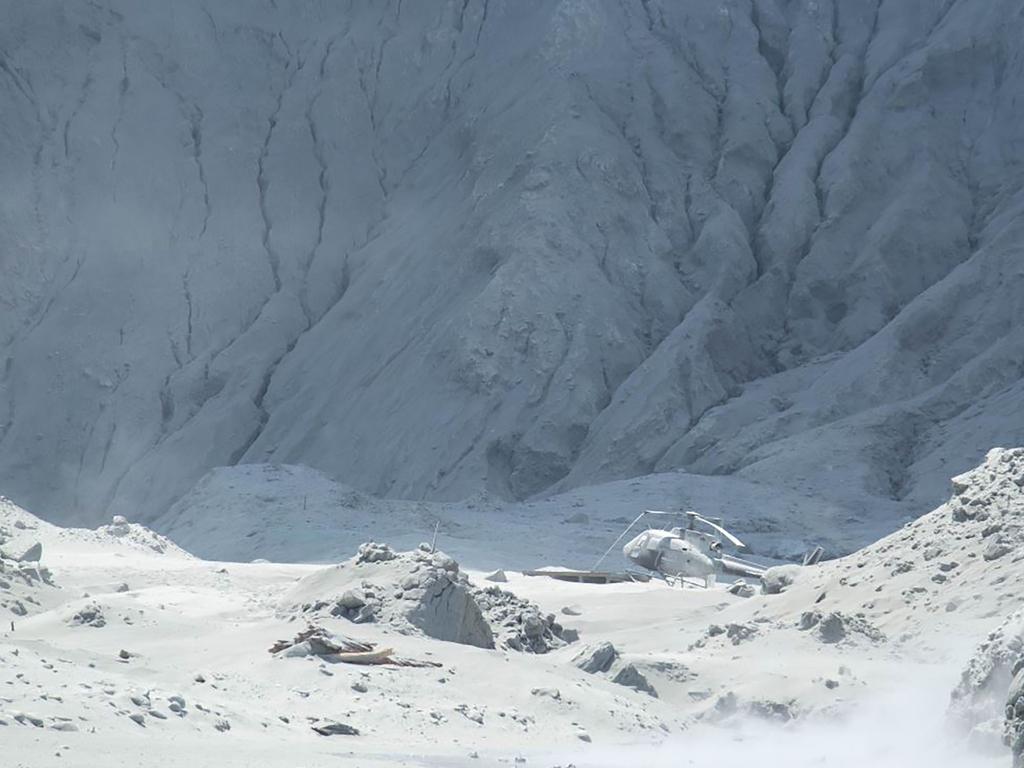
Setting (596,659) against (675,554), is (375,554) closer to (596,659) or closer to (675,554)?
(596,659)

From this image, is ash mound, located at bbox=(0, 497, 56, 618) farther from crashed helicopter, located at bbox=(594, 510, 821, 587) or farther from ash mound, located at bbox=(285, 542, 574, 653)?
crashed helicopter, located at bbox=(594, 510, 821, 587)

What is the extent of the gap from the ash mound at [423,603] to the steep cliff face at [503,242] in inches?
1017

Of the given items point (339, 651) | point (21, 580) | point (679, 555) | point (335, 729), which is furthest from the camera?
point (679, 555)

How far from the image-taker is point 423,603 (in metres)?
19.4

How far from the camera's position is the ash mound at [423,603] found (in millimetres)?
19375

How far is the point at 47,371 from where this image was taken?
61875mm

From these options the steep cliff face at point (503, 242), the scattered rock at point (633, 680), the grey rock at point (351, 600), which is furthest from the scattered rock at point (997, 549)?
the steep cliff face at point (503, 242)

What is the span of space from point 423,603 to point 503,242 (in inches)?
1606

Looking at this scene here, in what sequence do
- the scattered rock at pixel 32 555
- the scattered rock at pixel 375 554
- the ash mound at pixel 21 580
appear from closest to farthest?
the scattered rock at pixel 375 554, the ash mound at pixel 21 580, the scattered rock at pixel 32 555

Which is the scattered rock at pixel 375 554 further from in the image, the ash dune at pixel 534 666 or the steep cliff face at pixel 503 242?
the steep cliff face at pixel 503 242

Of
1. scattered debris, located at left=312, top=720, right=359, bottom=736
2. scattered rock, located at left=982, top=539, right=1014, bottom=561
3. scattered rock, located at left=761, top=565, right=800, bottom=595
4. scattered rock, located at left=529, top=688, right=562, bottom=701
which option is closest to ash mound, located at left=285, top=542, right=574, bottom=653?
scattered rock, located at left=529, top=688, right=562, bottom=701

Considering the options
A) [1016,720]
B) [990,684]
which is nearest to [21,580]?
[990,684]

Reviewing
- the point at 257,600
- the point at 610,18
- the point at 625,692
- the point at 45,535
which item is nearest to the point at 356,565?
the point at 257,600

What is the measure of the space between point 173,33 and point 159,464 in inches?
861
